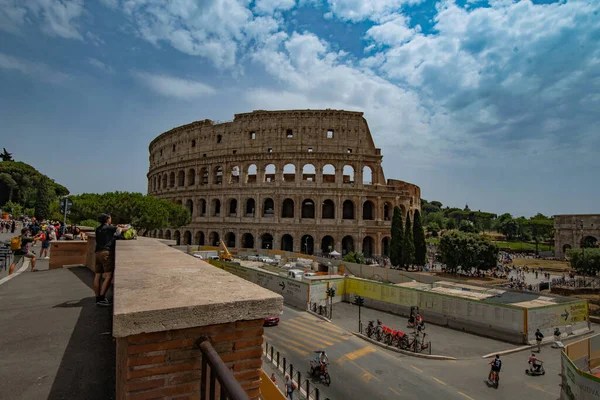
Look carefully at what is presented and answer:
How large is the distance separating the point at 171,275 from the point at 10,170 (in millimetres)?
92444

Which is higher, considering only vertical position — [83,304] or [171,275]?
[171,275]

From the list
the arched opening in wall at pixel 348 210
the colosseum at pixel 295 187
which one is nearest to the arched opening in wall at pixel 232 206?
the colosseum at pixel 295 187

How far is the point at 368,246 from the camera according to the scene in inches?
1658

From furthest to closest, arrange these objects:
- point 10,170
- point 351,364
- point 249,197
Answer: point 10,170, point 249,197, point 351,364

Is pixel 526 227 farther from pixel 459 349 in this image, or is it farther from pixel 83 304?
pixel 83 304

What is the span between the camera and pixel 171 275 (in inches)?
130

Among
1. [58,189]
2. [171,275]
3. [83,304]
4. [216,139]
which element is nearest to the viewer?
[171,275]

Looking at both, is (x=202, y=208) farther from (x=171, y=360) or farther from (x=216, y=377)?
(x=216, y=377)

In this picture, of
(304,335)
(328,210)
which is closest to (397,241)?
(328,210)

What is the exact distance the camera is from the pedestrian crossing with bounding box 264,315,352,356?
14281mm

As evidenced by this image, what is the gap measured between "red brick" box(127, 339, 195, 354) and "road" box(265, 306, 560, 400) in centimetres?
996

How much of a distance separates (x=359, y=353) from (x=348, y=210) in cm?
2929

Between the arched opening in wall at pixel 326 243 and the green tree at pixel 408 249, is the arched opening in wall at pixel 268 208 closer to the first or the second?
the arched opening in wall at pixel 326 243

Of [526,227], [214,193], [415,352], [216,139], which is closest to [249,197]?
[214,193]
